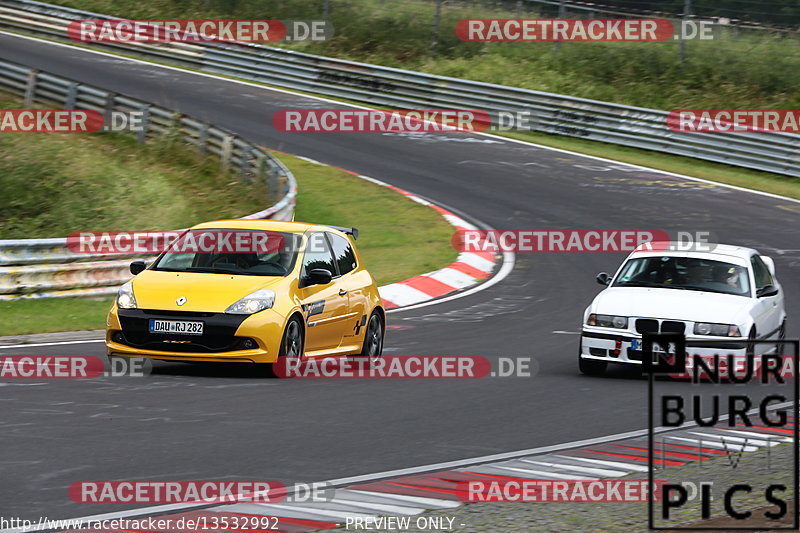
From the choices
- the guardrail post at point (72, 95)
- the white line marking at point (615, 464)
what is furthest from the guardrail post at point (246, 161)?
the white line marking at point (615, 464)

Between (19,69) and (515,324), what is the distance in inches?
770

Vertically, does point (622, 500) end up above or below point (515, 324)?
above

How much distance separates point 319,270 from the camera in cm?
1185

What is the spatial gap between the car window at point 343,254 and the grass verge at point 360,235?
3276 millimetres

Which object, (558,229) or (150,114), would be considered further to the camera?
(150,114)

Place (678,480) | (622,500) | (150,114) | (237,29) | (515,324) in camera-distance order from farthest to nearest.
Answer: (237,29) → (150,114) → (515,324) → (678,480) → (622,500)

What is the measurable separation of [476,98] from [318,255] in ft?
70.3

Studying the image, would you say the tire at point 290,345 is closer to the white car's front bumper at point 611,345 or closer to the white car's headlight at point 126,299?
the white car's headlight at point 126,299

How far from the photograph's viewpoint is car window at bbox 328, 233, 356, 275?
42.4ft

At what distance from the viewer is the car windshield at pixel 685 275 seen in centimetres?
1341

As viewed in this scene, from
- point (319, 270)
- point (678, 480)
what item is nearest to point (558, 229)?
point (319, 270)

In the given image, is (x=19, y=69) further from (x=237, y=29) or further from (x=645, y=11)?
(x=645, y=11)

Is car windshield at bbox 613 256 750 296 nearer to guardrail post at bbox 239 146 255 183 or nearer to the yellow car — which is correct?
the yellow car

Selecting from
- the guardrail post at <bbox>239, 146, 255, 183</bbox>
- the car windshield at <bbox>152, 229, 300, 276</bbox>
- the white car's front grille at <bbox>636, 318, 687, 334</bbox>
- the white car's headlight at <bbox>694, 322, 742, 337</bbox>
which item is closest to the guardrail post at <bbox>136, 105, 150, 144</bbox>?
the guardrail post at <bbox>239, 146, 255, 183</bbox>
